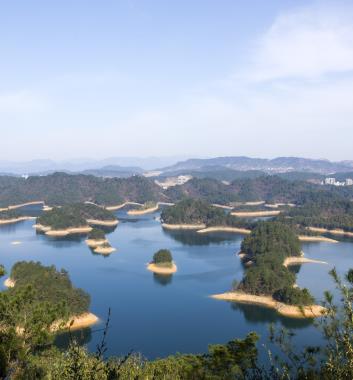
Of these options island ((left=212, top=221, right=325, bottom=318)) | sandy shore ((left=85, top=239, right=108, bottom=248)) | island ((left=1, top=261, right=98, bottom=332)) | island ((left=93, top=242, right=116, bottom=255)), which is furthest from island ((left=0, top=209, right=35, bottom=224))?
island ((left=212, top=221, right=325, bottom=318))

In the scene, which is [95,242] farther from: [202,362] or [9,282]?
[202,362]

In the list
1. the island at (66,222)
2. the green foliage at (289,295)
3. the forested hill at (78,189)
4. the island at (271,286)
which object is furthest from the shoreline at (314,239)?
the forested hill at (78,189)

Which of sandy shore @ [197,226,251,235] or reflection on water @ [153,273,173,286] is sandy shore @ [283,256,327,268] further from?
sandy shore @ [197,226,251,235]

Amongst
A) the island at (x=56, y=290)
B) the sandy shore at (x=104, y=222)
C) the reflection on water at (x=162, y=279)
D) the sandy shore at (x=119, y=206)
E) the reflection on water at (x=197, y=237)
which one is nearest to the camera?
the island at (x=56, y=290)

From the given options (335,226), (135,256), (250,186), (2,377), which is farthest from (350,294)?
(250,186)

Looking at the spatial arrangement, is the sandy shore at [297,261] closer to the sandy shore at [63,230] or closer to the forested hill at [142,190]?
the sandy shore at [63,230]

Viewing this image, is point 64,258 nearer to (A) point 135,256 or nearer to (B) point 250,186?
(A) point 135,256
